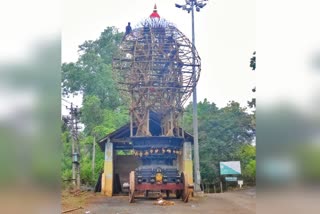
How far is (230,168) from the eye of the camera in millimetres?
13656

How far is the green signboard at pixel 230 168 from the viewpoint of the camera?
13586mm

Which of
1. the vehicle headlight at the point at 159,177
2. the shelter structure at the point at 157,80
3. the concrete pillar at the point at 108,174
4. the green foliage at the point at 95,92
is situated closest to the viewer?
the vehicle headlight at the point at 159,177

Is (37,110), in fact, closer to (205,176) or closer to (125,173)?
(125,173)

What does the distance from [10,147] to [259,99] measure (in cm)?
101

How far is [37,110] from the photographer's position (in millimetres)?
1538

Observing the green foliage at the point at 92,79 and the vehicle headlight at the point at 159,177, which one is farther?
the green foliage at the point at 92,79

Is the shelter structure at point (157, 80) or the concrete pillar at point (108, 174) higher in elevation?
the shelter structure at point (157, 80)

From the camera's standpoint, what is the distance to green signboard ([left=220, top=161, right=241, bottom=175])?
13586 mm

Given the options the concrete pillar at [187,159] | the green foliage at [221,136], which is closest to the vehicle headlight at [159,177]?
the concrete pillar at [187,159]

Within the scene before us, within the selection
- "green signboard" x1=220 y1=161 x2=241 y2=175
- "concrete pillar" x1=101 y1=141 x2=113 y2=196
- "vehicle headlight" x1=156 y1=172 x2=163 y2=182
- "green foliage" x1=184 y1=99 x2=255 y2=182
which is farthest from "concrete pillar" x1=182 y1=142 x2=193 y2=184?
Answer: "green foliage" x1=184 y1=99 x2=255 y2=182

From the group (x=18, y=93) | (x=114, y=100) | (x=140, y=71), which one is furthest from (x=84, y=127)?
(x=18, y=93)

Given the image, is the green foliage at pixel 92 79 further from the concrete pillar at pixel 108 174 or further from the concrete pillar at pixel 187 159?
the concrete pillar at pixel 187 159

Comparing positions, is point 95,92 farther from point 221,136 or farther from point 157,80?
point 157,80

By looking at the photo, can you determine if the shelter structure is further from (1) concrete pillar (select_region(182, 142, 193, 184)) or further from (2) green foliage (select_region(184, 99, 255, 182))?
(2) green foliage (select_region(184, 99, 255, 182))
